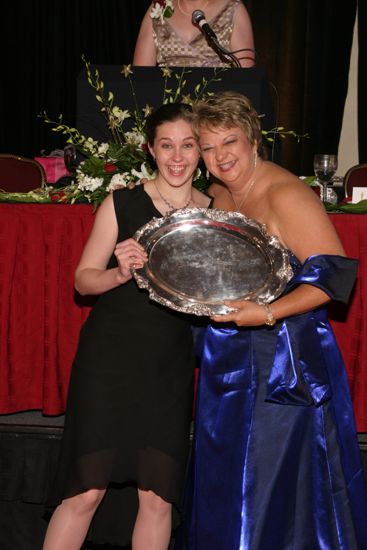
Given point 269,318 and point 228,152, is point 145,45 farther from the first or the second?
point 269,318

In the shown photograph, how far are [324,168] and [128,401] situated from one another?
1324 mm

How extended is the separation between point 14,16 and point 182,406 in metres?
5.92

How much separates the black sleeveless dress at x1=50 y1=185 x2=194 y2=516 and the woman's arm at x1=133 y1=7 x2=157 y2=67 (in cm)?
159

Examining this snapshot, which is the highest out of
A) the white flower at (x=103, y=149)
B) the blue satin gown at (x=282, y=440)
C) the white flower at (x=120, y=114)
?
the white flower at (x=120, y=114)

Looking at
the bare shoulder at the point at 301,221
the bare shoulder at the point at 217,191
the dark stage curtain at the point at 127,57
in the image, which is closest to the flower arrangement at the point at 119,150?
the bare shoulder at the point at 217,191

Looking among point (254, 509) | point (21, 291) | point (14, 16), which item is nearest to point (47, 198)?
point (21, 291)

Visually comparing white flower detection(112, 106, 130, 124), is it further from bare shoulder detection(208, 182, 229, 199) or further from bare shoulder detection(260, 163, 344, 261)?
bare shoulder detection(260, 163, 344, 261)

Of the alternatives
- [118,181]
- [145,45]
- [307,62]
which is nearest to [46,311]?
[118,181]

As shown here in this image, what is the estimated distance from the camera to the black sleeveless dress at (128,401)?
2.36m

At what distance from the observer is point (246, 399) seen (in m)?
2.35

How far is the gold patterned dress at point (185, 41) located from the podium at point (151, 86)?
0.70m

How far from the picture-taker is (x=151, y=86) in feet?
9.64

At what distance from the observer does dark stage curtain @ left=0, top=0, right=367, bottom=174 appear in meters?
6.46

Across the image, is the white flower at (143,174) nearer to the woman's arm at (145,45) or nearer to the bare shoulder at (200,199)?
the bare shoulder at (200,199)
